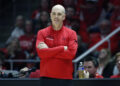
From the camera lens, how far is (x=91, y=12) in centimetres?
1016

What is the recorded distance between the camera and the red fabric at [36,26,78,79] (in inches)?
194

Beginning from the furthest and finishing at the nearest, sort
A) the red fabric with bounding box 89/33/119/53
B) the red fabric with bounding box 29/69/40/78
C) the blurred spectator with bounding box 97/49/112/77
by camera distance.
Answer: the red fabric with bounding box 89/33/119/53, the blurred spectator with bounding box 97/49/112/77, the red fabric with bounding box 29/69/40/78

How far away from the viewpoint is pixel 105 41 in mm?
9234

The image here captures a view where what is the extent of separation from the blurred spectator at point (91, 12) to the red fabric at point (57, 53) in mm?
4962

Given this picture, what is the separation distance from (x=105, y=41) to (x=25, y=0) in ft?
12.4

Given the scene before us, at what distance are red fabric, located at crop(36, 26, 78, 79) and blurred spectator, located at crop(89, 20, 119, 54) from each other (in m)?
4.16

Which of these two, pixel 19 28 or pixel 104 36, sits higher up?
pixel 19 28

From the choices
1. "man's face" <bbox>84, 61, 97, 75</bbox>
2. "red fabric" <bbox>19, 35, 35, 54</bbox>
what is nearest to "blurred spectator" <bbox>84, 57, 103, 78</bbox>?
"man's face" <bbox>84, 61, 97, 75</bbox>

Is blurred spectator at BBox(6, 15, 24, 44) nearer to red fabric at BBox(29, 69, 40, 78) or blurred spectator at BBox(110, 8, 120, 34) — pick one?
blurred spectator at BBox(110, 8, 120, 34)

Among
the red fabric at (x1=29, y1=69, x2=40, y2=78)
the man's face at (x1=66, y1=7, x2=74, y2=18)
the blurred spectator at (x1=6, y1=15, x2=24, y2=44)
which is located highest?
the man's face at (x1=66, y1=7, x2=74, y2=18)

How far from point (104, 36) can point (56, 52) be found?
15.3 feet
